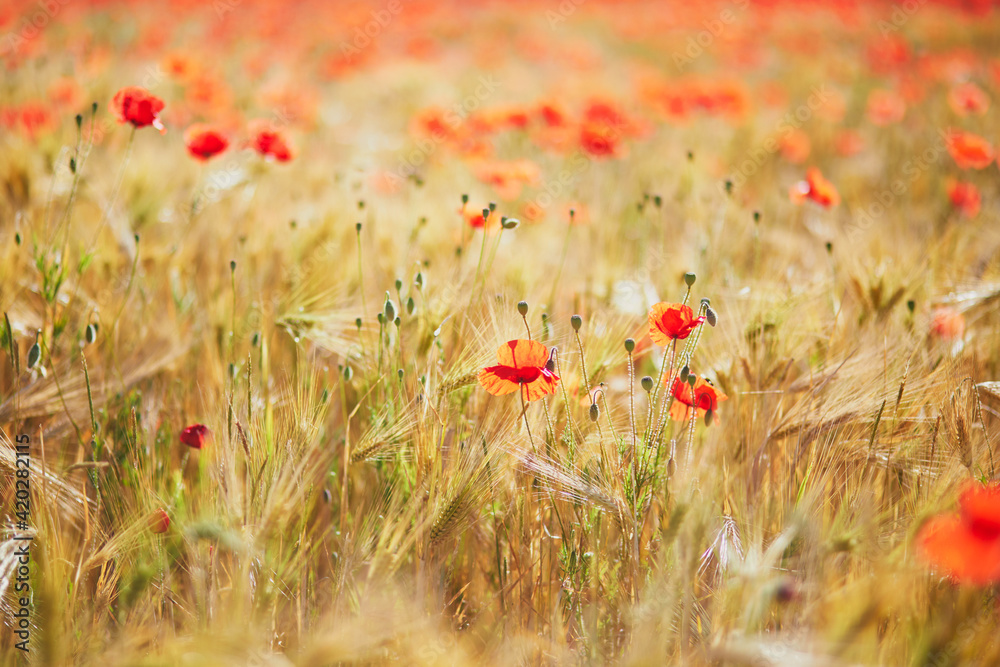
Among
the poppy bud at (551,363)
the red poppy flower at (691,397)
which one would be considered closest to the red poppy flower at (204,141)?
the poppy bud at (551,363)

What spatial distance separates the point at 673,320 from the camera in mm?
798

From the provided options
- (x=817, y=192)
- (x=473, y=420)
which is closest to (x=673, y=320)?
(x=473, y=420)

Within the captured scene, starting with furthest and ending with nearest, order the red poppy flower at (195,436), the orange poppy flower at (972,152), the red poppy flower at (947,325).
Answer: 1. the orange poppy flower at (972,152)
2. the red poppy flower at (947,325)
3. the red poppy flower at (195,436)

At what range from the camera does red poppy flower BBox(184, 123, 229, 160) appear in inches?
55.6

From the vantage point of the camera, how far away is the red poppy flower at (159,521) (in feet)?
2.64

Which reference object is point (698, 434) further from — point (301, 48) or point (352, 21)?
point (352, 21)

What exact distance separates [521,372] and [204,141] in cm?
106

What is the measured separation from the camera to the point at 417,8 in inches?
275

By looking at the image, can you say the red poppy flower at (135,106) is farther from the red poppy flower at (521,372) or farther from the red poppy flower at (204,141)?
the red poppy flower at (521,372)

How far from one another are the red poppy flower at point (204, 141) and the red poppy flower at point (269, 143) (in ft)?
0.23

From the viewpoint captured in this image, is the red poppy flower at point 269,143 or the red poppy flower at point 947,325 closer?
the red poppy flower at point 947,325

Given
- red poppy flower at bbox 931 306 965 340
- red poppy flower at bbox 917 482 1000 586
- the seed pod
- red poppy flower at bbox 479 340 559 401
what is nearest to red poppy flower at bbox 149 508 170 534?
the seed pod

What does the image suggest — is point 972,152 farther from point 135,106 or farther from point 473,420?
point 135,106

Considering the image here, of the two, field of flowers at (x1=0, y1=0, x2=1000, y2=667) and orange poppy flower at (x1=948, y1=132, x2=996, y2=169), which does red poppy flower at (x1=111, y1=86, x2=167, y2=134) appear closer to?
field of flowers at (x1=0, y1=0, x2=1000, y2=667)
